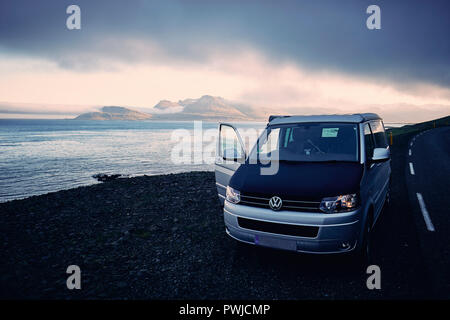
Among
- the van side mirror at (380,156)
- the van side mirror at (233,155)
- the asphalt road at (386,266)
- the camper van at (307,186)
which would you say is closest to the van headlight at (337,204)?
the camper van at (307,186)

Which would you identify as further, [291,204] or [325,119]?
[325,119]

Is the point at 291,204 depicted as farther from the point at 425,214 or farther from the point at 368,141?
the point at 425,214

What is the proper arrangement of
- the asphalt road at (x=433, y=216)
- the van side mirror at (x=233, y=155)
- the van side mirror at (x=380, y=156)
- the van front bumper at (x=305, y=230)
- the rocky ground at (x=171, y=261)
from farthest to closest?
the van side mirror at (x=233, y=155) < the van side mirror at (x=380, y=156) < the asphalt road at (x=433, y=216) < the rocky ground at (x=171, y=261) < the van front bumper at (x=305, y=230)

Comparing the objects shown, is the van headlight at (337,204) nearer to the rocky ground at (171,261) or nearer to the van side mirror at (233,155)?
the rocky ground at (171,261)

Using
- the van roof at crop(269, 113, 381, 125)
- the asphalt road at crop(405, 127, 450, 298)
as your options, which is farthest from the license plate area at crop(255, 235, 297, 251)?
the van roof at crop(269, 113, 381, 125)

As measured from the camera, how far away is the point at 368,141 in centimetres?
458

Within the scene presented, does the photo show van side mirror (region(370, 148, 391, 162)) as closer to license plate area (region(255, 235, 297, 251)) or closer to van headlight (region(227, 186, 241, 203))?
license plate area (region(255, 235, 297, 251))

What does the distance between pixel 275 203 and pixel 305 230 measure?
1.65ft

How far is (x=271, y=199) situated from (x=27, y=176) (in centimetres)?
2229

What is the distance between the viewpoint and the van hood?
3371mm

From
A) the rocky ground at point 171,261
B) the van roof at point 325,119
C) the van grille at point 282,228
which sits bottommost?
the rocky ground at point 171,261

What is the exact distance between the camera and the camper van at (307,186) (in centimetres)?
333

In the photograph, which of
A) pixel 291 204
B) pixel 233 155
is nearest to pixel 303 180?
pixel 291 204
